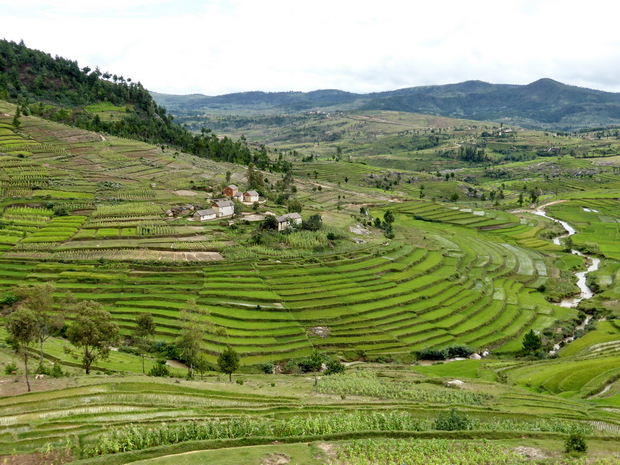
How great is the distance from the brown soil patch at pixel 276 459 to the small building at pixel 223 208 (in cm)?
7933

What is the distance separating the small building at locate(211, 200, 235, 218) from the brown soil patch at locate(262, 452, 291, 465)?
79.3 metres

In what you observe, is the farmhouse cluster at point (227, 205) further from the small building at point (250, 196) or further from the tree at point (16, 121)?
the tree at point (16, 121)

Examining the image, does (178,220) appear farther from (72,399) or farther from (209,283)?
(72,399)

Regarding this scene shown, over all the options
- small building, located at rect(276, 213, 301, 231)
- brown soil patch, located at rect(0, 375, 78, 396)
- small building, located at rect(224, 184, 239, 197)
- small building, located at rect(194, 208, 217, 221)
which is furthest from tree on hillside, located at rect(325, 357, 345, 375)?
small building, located at rect(224, 184, 239, 197)

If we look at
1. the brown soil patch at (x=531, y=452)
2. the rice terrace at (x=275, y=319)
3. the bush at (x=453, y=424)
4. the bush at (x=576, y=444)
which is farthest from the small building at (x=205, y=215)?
the bush at (x=576, y=444)

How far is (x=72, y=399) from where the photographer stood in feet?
101

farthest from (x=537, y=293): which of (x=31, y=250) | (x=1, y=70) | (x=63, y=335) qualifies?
(x=1, y=70)

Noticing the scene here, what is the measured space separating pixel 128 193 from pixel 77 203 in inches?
504

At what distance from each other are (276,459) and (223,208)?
80.9m

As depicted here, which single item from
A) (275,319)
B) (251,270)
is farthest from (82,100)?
(275,319)

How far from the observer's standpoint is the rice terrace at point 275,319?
28.2 meters

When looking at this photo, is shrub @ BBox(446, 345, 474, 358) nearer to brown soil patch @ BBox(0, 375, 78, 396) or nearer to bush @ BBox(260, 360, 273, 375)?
bush @ BBox(260, 360, 273, 375)

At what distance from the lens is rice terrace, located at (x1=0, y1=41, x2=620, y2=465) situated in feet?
92.6

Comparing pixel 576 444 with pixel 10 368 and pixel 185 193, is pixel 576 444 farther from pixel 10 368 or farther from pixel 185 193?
pixel 185 193
